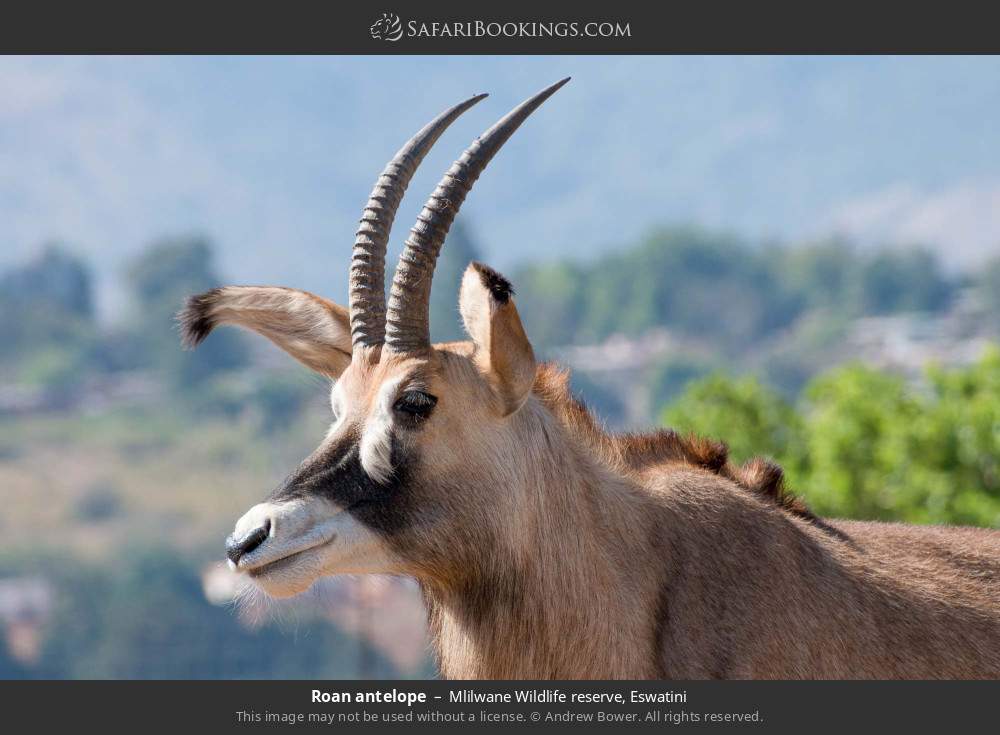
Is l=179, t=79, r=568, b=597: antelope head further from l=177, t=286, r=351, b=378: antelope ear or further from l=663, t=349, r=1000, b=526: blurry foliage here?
l=663, t=349, r=1000, b=526: blurry foliage

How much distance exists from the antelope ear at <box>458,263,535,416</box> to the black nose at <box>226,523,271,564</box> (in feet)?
4.57

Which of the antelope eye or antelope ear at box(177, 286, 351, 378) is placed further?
antelope ear at box(177, 286, 351, 378)

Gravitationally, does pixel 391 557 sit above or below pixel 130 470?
below

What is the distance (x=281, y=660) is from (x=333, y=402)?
149118mm

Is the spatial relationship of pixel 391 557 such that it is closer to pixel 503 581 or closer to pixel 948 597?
pixel 503 581

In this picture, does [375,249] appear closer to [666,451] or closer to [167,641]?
[666,451]

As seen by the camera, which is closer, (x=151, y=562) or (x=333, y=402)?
(x=333, y=402)

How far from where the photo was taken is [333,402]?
26.9 ft

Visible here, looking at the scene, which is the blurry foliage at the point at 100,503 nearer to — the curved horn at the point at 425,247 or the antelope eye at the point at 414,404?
the curved horn at the point at 425,247

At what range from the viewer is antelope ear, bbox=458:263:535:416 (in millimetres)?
7691

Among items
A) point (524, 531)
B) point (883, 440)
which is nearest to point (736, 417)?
point (883, 440)

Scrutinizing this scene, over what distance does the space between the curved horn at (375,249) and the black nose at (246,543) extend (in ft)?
4.23

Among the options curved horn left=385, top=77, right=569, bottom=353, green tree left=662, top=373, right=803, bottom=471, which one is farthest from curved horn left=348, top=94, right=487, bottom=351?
green tree left=662, top=373, right=803, bottom=471

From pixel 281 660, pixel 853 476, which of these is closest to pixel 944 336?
pixel 281 660
